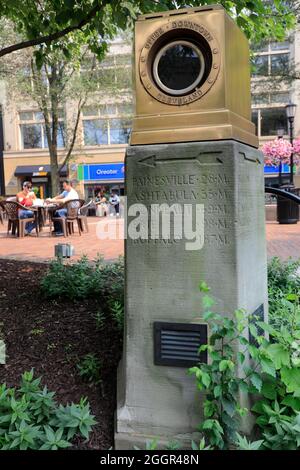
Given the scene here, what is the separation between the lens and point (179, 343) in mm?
2646

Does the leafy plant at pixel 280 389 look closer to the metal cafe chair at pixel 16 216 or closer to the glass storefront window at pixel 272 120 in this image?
the metal cafe chair at pixel 16 216

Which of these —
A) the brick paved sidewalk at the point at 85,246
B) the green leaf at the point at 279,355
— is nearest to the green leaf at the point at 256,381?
the green leaf at the point at 279,355

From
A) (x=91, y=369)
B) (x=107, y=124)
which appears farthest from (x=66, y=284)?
(x=107, y=124)

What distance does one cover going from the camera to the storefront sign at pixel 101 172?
35781 mm

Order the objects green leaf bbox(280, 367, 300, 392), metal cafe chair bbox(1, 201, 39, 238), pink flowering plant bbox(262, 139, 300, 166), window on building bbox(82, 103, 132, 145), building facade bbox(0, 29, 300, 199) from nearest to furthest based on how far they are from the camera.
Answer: green leaf bbox(280, 367, 300, 392)
metal cafe chair bbox(1, 201, 39, 238)
pink flowering plant bbox(262, 139, 300, 166)
window on building bbox(82, 103, 132, 145)
building facade bbox(0, 29, 300, 199)

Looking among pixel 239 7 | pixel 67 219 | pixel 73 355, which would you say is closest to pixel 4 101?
pixel 67 219

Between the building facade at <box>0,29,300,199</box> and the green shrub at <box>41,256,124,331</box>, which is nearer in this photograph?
the green shrub at <box>41,256,124,331</box>

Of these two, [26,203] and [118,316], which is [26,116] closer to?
[26,203]

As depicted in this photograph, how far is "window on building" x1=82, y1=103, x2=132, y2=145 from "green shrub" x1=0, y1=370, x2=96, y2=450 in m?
25.8

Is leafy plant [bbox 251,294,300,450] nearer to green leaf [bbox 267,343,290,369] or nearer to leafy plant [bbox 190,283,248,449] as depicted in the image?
green leaf [bbox 267,343,290,369]

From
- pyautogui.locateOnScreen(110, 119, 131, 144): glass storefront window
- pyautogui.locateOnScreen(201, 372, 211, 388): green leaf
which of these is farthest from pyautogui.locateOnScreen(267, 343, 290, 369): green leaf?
pyautogui.locateOnScreen(110, 119, 131, 144): glass storefront window

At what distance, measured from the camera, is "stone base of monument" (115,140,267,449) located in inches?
102

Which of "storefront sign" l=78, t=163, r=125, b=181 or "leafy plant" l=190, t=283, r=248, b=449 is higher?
"storefront sign" l=78, t=163, r=125, b=181

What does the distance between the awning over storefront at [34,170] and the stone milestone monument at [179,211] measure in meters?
34.6
